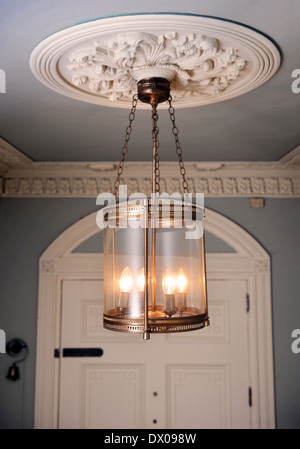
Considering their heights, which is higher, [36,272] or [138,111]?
[138,111]

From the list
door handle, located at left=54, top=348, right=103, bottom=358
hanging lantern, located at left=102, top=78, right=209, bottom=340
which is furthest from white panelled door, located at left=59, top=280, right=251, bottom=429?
hanging lantern, located at left=102, top=78, right=209, bottom=340

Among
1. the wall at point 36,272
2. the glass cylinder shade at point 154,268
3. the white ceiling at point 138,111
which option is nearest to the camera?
the white ceiling at point 138,111

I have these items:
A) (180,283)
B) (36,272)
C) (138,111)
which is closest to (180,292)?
(180,283)

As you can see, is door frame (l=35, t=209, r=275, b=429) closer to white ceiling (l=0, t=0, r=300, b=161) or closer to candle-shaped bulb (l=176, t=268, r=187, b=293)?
white ceiling (l=0, t=0, r=300, b=161)

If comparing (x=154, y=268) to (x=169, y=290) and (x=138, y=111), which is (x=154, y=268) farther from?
(x=138, y=111)

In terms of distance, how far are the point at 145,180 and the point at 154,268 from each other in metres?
1.98

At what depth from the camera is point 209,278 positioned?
3.48 m

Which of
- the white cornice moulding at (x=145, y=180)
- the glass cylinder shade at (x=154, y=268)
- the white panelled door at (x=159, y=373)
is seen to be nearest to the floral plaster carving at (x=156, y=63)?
the glass cylinder shade at (x=154, y=268)

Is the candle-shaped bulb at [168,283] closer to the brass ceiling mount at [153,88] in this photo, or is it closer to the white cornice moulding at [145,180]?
the brass ceiling mount at [153,88]

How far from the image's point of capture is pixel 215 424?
3.36m

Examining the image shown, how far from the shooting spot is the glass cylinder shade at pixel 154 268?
1499mm

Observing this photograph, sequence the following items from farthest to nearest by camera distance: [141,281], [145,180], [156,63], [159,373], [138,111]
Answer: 1. [145,180]
2. [159,373]
3. [138,111]
4. [156,63]
5. [141,281]

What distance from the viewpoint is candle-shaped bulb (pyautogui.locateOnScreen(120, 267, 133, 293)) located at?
1.56 meters

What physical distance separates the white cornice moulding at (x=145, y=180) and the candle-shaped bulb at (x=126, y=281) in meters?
2.02
